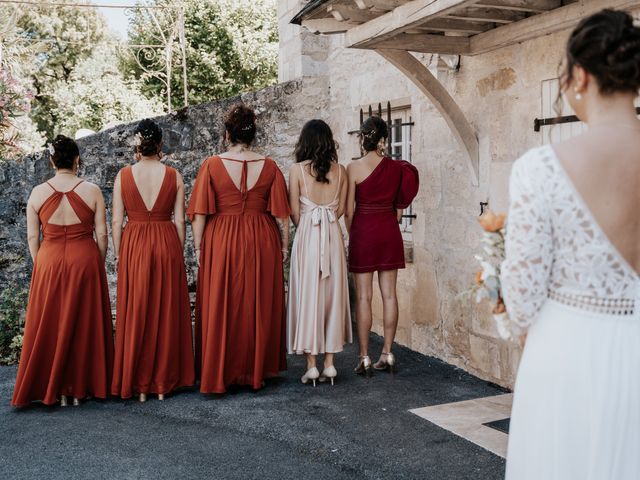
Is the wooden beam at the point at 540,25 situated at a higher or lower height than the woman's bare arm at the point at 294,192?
higher

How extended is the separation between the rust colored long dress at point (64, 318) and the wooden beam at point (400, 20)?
2373mm

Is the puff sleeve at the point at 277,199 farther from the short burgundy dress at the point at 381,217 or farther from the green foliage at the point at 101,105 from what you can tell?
the green foliage at the point at 101,105

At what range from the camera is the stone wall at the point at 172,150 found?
323 inches

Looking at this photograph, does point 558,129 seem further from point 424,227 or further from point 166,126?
point 166,126

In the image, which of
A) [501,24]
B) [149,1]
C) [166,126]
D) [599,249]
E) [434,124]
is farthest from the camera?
[149,1]

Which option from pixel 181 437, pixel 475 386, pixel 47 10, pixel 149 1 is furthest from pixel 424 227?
pixel 47 10

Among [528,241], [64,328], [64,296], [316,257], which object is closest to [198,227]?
[316,257]

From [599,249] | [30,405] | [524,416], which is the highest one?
[599,249]

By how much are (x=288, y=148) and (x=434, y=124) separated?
Answer: 2278 millimetres

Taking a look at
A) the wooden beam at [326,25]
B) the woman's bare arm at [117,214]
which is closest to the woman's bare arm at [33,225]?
the woman's bare arm at [117,214]

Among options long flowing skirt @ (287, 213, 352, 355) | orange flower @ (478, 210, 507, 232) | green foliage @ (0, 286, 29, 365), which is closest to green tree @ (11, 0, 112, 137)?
green foliage @ (0, 286, 29, 365)

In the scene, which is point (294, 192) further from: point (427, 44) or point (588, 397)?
point (588, 397)

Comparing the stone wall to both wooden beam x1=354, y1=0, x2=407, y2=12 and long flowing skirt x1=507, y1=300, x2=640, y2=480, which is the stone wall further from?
long flowing skirt x1=507, y1=300, x2=640, y2=480

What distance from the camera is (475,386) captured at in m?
6.01
